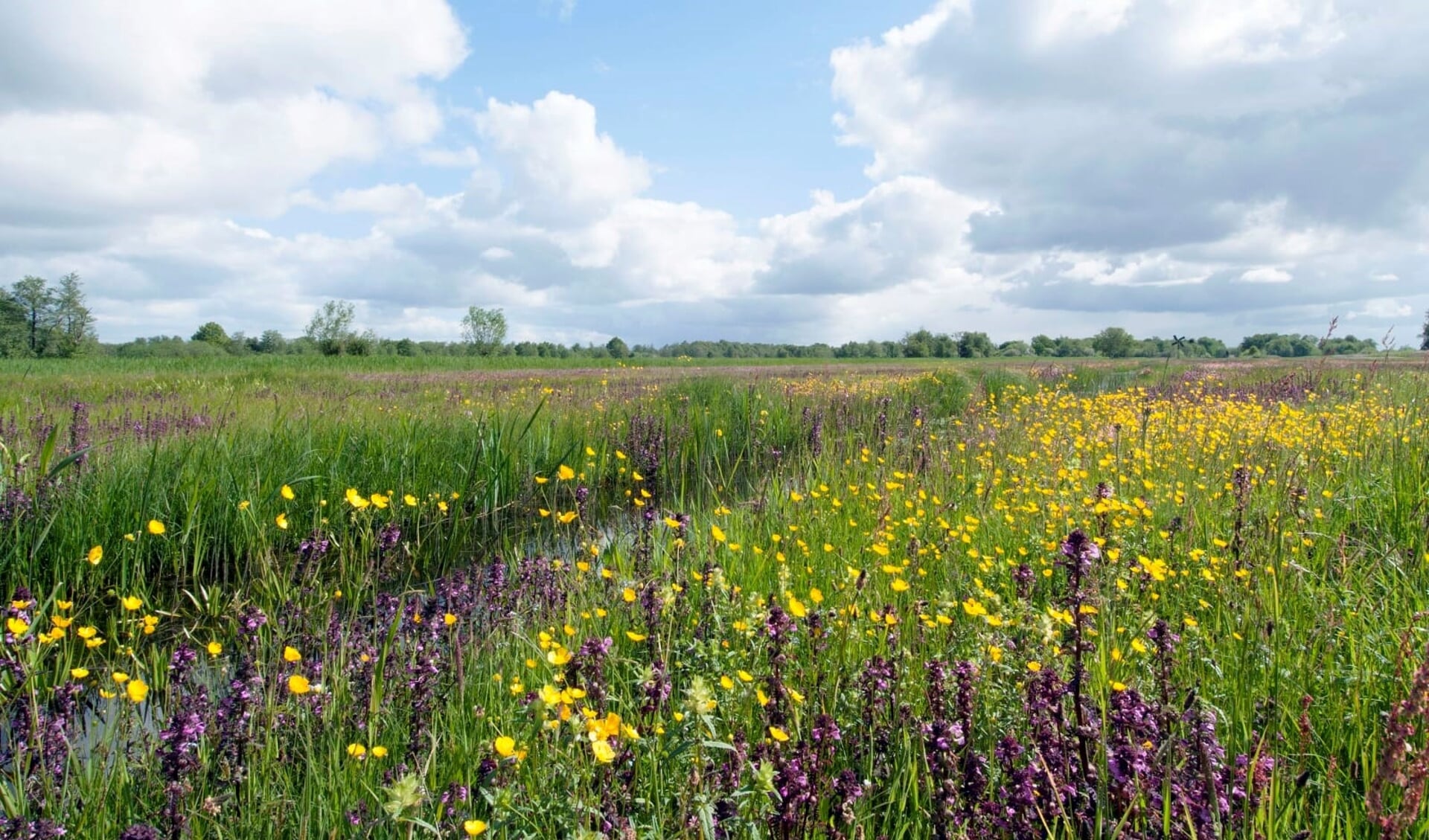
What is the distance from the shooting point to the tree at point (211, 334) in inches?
3369

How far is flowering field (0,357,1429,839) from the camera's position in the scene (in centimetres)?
175

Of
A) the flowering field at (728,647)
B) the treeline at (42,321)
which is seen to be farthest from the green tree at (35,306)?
the flowering field at (728,647)

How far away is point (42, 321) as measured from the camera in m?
69.2

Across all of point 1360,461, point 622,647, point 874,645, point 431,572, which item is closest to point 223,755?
point 622,647

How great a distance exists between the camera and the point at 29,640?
230 centimetres

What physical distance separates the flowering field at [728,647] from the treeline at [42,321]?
76377mm

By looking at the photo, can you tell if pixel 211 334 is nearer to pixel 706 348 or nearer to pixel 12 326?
pixel 12 326

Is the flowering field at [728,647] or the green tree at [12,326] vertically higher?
the green tree at [12,326]

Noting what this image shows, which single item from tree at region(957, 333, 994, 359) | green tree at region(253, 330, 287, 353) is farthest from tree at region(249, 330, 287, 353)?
tree at region(957, 333, 994, 359)

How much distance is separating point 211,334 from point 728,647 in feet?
353

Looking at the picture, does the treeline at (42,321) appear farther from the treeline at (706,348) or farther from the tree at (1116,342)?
the tree at (1116,342)

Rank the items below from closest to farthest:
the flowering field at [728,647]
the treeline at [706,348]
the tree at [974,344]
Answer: the flowering field at [728,647] < the treeline at [706,348] < the tree at [974,344]

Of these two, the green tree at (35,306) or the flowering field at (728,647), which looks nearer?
the flowering field at (728,647)

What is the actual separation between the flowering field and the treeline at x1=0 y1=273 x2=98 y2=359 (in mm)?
76377
